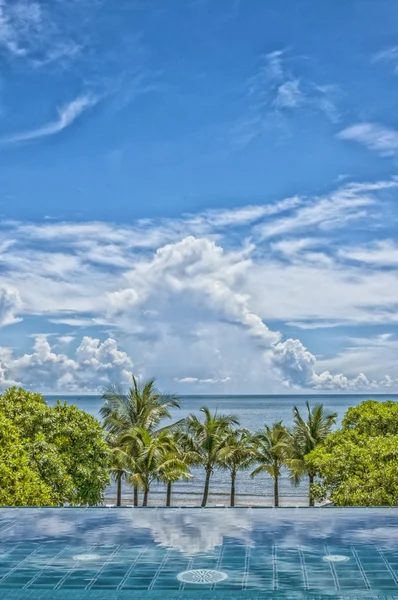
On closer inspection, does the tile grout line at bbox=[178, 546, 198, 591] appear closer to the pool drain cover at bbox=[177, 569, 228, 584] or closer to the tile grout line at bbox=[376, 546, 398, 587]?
the pool drain cover at bbox=[177, 569, 228, 584]

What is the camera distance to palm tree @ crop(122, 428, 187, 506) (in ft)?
111

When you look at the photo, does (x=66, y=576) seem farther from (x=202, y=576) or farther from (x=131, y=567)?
(x=202, y=576)

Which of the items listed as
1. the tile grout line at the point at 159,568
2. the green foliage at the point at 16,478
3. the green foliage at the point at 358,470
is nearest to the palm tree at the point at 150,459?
the green foliage at the point at 358,470

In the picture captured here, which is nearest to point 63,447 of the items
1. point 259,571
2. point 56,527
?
point 56,527

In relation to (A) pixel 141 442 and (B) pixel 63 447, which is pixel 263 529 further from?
(A) pixel 141 442

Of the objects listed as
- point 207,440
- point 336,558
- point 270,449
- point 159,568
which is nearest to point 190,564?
point 159,568

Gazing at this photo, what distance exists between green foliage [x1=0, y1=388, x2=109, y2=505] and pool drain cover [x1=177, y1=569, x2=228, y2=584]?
14.4 metres

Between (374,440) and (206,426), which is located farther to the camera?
(206,426)

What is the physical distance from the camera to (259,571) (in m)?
11.9

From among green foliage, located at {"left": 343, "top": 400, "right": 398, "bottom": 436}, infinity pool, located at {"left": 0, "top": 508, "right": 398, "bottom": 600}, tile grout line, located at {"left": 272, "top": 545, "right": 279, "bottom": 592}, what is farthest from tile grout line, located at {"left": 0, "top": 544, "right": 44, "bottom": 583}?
green foliage, located at {"left": 343, "top": 400, "right": 398, "bottom": 436}

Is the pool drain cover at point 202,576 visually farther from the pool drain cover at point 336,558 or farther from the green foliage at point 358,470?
the green foliage at point 358,470

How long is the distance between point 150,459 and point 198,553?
20.8 m

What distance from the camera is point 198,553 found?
43.1ft

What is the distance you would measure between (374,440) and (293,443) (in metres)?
13.5
